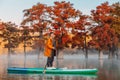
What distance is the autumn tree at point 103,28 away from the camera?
7375 centimetres

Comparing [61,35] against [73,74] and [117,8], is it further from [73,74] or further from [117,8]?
[73,74]

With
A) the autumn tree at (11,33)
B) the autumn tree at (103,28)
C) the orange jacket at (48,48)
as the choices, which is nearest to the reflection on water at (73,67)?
the orange jacket at (48,48)

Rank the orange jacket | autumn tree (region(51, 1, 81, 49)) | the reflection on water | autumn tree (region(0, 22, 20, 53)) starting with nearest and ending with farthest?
the reflection on water
the orange jacket
autumn tree (region(51, 1, 81, 49))
autumn tree (region(0, 22, 20, 53))

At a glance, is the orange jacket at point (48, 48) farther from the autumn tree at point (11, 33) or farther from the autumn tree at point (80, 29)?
the autumn tree at point (11, 33)

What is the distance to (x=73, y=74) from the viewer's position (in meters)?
27.3

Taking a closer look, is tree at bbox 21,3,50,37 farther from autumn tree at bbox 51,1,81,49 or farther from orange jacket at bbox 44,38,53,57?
orange jacket at bbox 44,38,53,57

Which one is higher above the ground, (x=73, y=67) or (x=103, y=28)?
(x=103, y=28)

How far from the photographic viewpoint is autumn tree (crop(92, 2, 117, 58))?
73.8 m

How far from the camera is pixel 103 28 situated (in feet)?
242

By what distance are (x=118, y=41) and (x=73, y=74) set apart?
52.4m

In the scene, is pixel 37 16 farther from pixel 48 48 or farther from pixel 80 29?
pixel 48 48

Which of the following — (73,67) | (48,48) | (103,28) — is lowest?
(73,67)

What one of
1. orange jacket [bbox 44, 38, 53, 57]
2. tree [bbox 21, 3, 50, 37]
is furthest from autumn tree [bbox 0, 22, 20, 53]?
orange jacket [bbox 44, 38, 53, 57]

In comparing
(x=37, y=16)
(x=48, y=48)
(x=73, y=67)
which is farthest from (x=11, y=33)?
(x=48, y=48)
